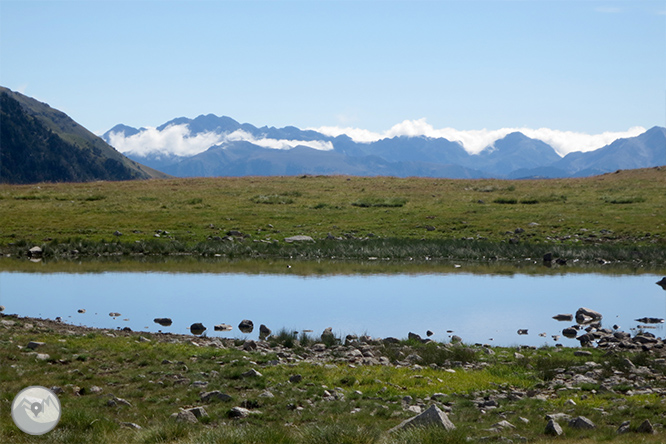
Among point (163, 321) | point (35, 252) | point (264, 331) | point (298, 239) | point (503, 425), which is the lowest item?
point (163, 321)

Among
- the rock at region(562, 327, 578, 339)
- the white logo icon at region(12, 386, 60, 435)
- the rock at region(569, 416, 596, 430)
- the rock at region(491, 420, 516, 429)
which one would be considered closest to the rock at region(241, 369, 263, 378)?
the white logo icon at region(12, 386, 60, 435)

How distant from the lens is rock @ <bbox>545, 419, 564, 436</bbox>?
1184 centimetres

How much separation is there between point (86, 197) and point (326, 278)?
45296 millimetres

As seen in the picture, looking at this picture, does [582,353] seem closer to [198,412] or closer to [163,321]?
[198,412]

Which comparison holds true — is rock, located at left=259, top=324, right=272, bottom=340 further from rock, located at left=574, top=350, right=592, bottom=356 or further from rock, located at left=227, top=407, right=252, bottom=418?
rock, located at left=574, top=350, right=592, bottom=356

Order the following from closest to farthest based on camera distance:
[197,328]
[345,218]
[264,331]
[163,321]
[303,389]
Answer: [303,389]
[264,331]
[197,328]
[163,321]
[345,218]

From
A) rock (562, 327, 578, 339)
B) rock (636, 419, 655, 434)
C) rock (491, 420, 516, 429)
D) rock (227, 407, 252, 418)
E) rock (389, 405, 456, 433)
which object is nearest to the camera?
rock (389, 405, 456, 433)

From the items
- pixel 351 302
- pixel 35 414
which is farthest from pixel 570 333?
pixel 35 414

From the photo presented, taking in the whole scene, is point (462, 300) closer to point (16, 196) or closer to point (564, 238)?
point (564, 238)

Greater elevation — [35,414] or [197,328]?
[35,414]

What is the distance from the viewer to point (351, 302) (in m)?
31.9

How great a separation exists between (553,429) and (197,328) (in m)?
16.4

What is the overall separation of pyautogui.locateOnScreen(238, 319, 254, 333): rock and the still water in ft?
1.13

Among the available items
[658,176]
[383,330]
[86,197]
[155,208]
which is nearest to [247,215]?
[155,208]
